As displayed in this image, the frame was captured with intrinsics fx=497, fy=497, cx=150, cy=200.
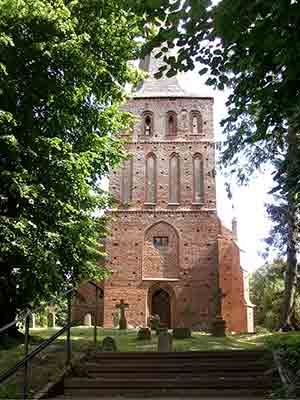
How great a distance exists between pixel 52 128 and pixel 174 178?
674 inches

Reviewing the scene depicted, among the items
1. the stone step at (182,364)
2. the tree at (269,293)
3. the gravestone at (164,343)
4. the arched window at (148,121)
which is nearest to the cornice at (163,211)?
the arched window at (148,121)

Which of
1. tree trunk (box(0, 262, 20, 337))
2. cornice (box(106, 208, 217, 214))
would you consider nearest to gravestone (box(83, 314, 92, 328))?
cornice (box(106, 208, 217, 214))

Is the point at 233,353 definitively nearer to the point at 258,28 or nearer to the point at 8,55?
the point at 258,28

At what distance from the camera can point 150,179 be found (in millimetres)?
28625

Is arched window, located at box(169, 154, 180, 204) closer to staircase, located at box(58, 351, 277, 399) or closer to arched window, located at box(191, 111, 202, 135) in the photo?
arched window, located at box(191, 111, 202, 135)

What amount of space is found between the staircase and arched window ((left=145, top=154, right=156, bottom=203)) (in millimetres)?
20331

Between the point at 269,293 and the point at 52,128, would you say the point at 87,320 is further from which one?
the point at 269,293

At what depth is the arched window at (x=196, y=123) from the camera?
29742 mm

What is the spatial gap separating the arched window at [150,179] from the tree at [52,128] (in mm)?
15412

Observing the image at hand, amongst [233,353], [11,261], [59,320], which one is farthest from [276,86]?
[59,320]

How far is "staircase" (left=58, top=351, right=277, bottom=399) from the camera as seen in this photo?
20.7 ft

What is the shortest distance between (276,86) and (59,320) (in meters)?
29.9

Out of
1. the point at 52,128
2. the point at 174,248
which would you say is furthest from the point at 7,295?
the point at 174,248

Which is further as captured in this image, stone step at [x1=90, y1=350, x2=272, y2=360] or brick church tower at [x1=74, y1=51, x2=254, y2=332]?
brick church tower at [x1=74, y1=51, x2=254, y2=332]
